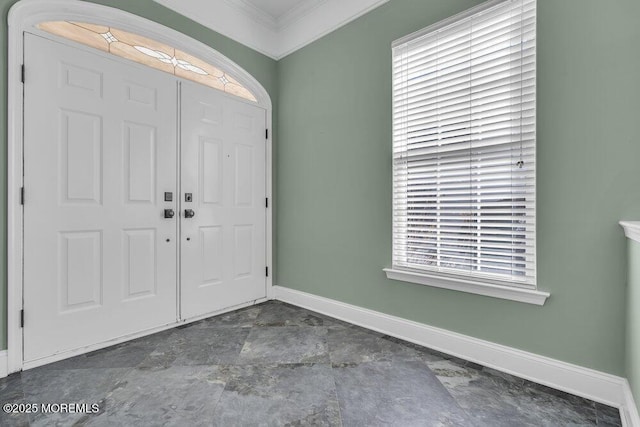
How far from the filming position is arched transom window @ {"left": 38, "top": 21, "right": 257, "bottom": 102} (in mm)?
2145

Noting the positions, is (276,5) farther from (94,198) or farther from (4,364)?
(4,364)

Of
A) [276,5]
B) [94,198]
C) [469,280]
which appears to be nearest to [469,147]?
[469,280]

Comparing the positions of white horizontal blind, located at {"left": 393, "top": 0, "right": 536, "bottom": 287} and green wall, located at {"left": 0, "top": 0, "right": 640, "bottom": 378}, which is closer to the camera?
green wall, located at {"left": 0, "top": 0, "right": 640, "bottom": 378}

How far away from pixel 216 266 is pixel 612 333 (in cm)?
290

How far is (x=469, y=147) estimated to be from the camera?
6.60 ft

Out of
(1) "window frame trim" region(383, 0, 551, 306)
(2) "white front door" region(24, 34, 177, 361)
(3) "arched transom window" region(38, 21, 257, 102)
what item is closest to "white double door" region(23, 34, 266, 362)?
(2) "white front door" region(24, 34, 177, 361)

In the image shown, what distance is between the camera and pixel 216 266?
2.92m

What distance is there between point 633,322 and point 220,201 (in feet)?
9.72

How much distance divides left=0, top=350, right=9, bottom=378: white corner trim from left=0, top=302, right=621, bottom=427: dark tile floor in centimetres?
5

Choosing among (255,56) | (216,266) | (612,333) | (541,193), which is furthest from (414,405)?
(255,56)

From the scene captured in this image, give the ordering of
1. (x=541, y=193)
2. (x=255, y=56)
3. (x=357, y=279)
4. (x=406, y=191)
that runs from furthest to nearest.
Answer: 1. (x=255, y=56)
2. (x=357, y=279)
3. (x=406, y=191)
4. (x=541, y=193)

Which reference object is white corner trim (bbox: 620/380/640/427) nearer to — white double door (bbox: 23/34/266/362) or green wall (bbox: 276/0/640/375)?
green wall (bbox: 276/0/640/375)

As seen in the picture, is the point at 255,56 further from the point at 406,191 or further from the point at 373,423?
the point at 373,423

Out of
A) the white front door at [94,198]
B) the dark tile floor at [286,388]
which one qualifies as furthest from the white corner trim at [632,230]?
the white front door at [94,198]
